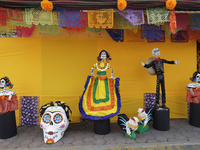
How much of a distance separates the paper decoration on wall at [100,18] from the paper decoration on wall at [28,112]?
8.80 ft

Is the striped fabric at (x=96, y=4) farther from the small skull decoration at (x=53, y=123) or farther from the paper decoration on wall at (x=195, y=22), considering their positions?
the small skull decoration at (x=53, y=123)

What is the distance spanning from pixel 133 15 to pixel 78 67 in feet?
6.81

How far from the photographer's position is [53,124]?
3195mm

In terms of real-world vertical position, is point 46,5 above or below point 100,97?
above

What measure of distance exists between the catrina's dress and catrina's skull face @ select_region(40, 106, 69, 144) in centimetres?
50

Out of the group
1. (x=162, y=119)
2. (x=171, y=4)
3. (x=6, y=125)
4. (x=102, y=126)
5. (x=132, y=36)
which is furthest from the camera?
(x=132, y=36)

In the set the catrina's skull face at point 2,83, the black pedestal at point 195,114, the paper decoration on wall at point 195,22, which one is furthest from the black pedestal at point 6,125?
the paper decoration on wall at point 195,22

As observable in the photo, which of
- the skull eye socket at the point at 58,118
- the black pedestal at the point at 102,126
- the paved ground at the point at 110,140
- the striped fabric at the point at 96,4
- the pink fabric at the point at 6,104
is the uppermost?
the striped fabric at the point at 96,4

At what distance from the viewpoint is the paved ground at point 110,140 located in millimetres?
3059

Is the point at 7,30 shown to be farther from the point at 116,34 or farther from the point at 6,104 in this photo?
the point at 116,34

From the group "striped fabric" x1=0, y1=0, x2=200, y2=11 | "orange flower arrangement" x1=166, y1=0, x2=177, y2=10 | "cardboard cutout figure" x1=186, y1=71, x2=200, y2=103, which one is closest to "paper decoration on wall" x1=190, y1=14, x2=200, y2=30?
"striped fabric" x1=0, y1=0, x2=200, y2=11

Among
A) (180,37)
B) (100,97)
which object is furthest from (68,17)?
(180,37)

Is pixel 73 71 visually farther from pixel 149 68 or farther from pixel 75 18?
pixel 149 68

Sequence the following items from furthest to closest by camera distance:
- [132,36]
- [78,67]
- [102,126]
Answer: [132,36] → [78,67] → [102,126]
